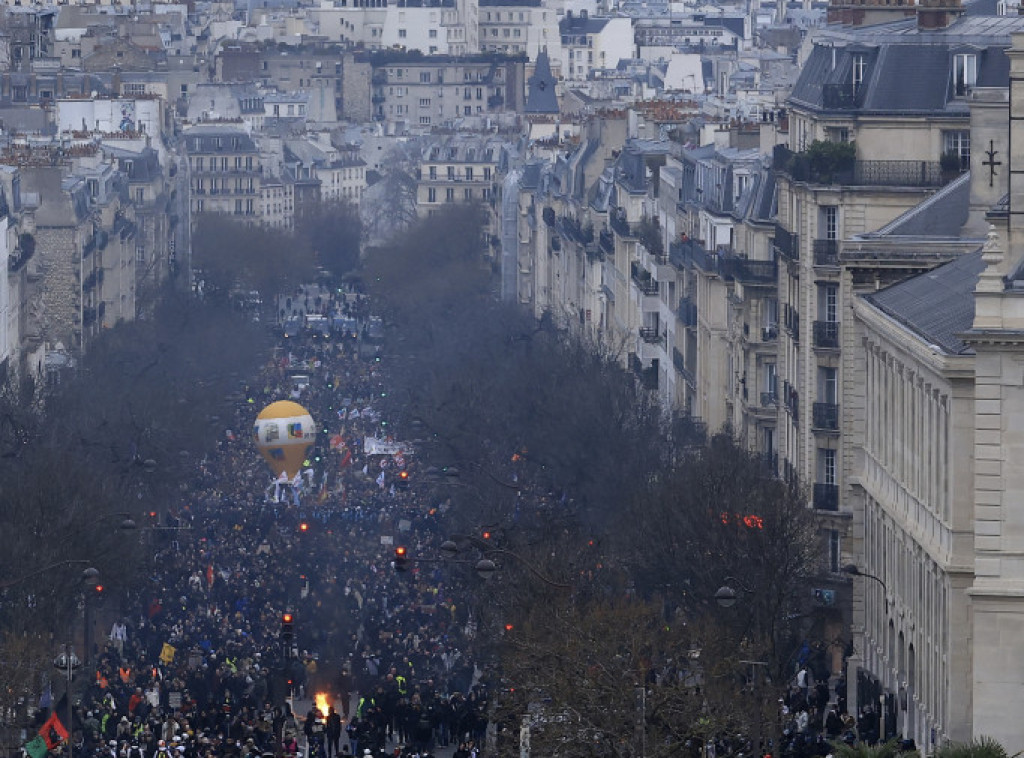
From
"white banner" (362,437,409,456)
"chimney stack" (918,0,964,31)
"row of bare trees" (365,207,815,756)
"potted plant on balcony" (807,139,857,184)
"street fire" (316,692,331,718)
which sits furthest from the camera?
"white banner" (362,437,409,456)

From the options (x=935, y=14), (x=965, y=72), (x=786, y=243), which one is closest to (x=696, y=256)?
(x=786, y=243)

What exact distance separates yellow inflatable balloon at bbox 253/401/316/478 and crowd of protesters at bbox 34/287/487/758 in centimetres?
80

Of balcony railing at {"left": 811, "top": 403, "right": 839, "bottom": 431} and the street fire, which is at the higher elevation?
balcony railing at {"left": 811, "top": 403, "right": 839, "bottom": 431}

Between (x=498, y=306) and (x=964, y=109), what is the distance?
9711 centimetres

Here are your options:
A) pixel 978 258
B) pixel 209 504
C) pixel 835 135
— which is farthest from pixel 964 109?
pixel 209 504

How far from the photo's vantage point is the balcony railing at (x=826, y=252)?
80812 millimetres

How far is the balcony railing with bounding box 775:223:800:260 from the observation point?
8419cm

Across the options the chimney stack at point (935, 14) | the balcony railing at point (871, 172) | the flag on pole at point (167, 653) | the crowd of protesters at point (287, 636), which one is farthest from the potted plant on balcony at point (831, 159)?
the flag on pole at point (167, 653)

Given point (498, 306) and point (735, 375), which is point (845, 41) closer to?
point (735, 375)

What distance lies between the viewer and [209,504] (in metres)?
109

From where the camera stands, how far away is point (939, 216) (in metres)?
74.1

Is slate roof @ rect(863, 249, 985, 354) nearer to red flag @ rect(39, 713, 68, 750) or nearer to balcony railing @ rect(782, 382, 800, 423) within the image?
balcony railing @ rect(782, 382, 800, 423)

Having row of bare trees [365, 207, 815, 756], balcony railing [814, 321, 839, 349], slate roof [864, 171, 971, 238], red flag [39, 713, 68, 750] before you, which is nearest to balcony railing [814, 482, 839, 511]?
row of bare trees [365, 207, 815, 756]

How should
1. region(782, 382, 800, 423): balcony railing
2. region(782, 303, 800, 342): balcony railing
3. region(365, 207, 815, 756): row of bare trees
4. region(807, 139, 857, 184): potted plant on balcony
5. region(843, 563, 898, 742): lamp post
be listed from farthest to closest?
region(782, 303, 800, 342): balcony railing
region(782, 382, 800, 423): balcony railing
region(807, 139, 857, 184): potted plant on balcony
region(843, 563, 898, 742): lamp post
region(365, 207, 815, 756): row of bare trees
